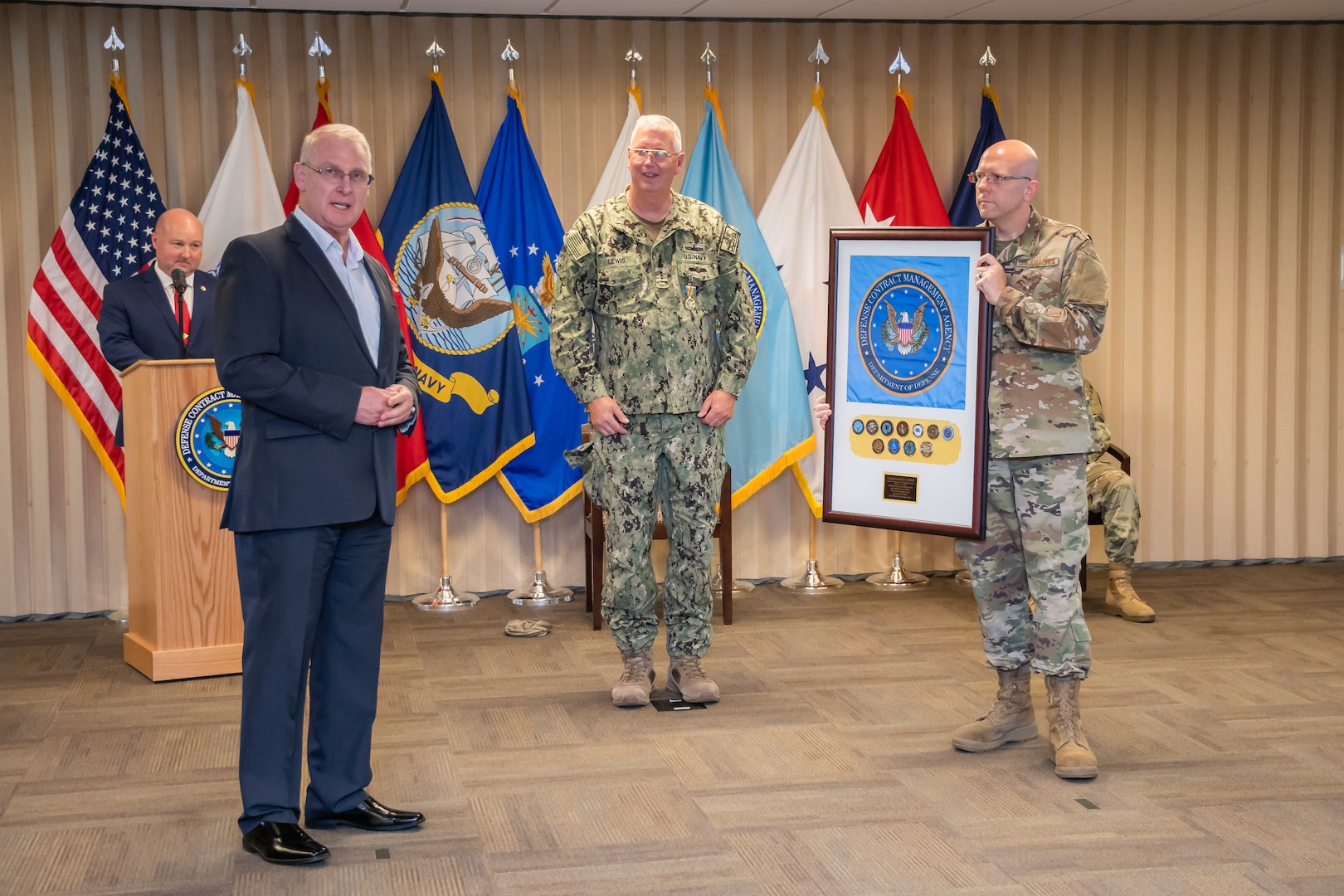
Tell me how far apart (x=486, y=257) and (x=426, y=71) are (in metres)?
0.94

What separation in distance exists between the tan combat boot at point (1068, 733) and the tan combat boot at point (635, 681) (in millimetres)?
1299

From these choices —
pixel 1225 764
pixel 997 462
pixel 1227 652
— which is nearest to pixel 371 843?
pixel 997 462

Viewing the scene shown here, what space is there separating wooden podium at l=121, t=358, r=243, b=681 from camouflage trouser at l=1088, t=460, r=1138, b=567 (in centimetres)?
361

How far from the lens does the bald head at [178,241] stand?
17.1 ft

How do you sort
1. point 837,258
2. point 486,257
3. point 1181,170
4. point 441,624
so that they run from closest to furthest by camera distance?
point 837,258 < point 441,624 < point 486,257 < point 1181,170

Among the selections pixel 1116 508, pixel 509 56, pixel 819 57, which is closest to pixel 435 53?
pixel 509 56

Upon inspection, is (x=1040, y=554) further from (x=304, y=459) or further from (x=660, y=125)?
(x=304, y=459)

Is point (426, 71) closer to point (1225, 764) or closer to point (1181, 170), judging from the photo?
point (1181, 170)

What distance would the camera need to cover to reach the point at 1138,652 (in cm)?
476

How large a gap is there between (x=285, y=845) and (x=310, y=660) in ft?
1.35

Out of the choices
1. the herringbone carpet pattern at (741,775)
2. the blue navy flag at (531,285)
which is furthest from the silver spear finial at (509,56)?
the herringbone carpet pattern at (741,775)

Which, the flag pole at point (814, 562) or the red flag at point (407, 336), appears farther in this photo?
the flag pole at point (814, 562)

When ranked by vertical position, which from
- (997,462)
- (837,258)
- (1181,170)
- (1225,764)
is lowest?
(1225,764)

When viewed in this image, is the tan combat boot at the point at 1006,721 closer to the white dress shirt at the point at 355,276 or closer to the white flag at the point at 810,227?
the white dress shirt at the point at 355,276
